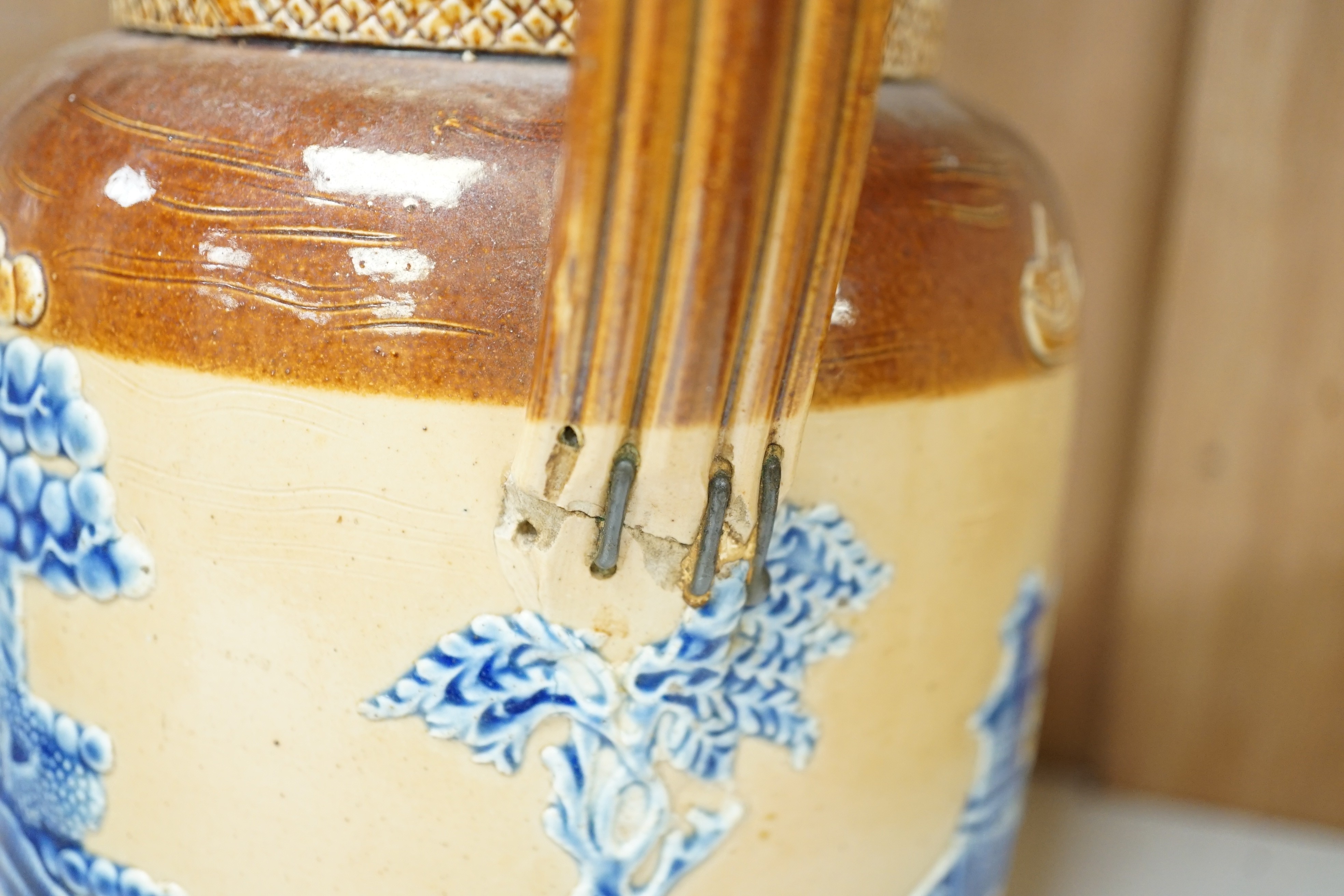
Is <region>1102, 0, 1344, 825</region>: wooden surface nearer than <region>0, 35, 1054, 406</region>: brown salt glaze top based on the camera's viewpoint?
No

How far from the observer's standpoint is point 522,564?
43 centimetres

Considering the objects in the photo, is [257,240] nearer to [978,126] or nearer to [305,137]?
[305,137]

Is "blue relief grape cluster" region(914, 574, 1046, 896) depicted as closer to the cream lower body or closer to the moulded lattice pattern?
the cream lower body

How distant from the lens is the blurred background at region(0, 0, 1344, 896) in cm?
86

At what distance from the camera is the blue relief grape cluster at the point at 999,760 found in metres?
0.60

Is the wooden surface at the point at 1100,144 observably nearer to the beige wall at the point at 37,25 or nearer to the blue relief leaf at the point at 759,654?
the blue relief leaf at the point at 759,654

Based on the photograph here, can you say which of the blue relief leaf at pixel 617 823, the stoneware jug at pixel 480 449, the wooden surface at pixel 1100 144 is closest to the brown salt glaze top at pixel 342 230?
the stoneware jug at pixel 480 449

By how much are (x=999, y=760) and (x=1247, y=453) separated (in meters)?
0.41

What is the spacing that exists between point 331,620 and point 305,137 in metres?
0.17

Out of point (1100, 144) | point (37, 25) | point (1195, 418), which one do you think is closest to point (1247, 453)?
point (1195, 418)

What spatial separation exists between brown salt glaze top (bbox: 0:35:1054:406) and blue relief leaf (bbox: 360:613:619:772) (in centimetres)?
9

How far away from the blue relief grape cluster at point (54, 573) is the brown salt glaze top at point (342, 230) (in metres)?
0.03

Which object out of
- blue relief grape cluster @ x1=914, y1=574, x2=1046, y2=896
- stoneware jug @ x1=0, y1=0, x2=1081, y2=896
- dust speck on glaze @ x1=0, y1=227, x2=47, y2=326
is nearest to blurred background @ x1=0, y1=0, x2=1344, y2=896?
blue relief grape cluster @ x1=914, y1=574, x2=1046, y2=896

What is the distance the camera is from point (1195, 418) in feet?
3.03
